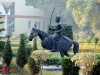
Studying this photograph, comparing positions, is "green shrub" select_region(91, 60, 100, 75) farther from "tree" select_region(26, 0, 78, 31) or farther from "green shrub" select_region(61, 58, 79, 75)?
"tree" select_region(26, 0, 78, 31)

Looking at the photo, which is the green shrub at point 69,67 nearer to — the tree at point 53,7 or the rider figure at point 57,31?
the rider figure at point 57,31

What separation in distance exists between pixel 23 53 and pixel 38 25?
113ft

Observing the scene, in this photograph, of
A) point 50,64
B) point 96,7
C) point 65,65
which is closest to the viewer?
point 65,65

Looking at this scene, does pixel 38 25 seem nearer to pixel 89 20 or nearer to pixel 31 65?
pixel 89 20

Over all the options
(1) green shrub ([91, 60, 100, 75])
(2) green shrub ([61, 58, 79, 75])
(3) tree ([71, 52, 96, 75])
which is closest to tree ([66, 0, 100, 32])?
(2) green shrub ([61, 58, 79, 75])

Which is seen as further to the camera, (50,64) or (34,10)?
(34,10)

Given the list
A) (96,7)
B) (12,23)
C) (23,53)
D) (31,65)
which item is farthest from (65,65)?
(12,23)

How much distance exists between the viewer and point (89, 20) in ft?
113

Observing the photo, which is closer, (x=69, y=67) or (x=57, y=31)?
(x=69, y=67)

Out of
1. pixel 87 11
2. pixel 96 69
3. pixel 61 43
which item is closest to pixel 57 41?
pixel 61 43

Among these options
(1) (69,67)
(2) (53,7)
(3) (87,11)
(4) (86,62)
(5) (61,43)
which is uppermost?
(2) (53,7)

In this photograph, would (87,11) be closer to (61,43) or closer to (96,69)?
(61,43)

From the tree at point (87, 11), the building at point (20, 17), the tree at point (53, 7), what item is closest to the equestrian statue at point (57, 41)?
the tree at point (87, 11)

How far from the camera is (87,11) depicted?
108 feet
